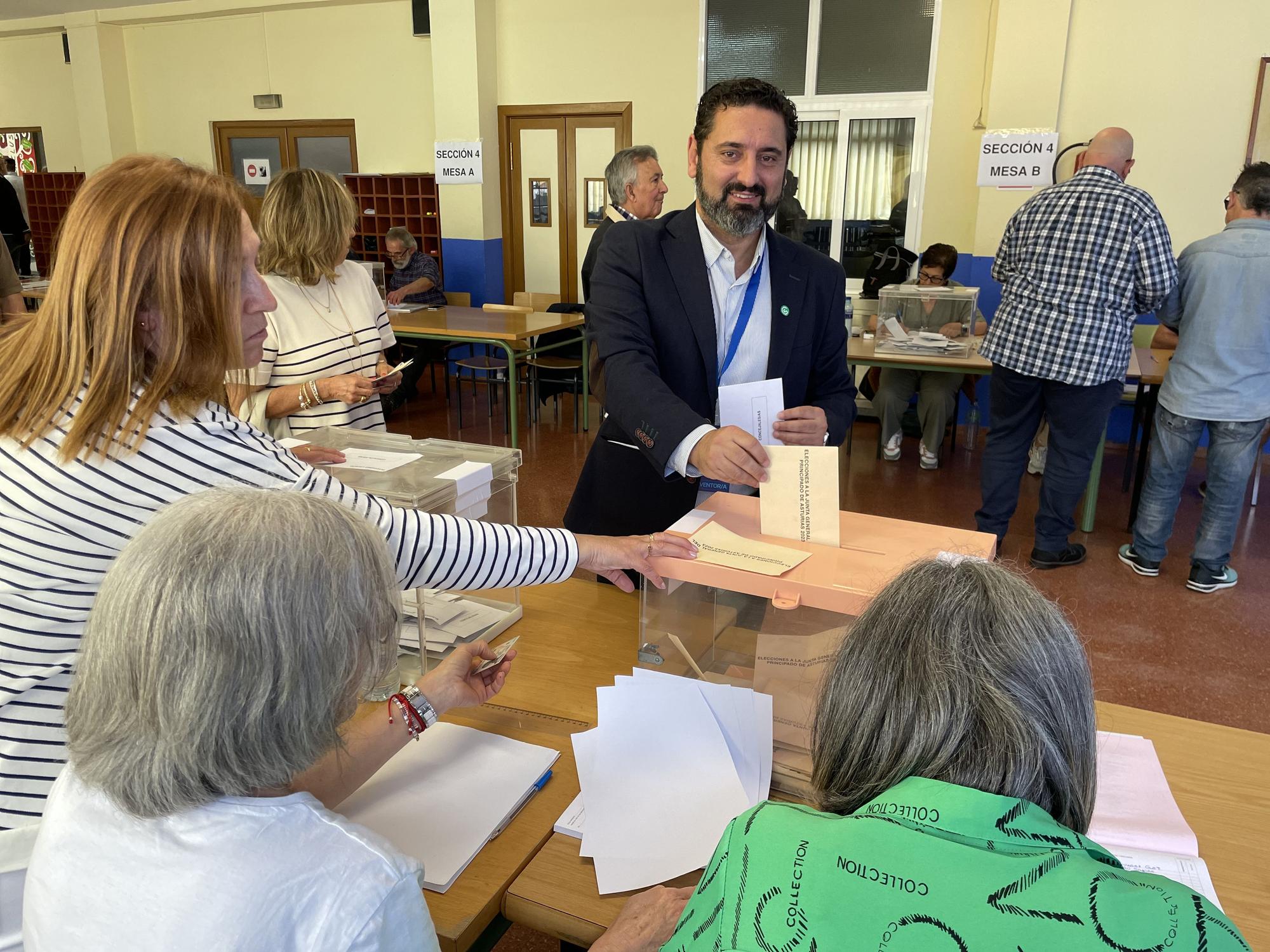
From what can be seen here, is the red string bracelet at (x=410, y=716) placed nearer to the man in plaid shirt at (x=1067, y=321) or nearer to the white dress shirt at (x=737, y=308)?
the white dress shirt at (x=737, y=308)

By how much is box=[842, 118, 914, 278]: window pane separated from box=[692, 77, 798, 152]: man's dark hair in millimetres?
5355

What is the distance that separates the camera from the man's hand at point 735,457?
139cm

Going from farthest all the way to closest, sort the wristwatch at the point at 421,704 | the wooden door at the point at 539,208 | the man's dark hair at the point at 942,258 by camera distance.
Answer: the wooden door at the point at 539,208, the man's dark hair at the point at 942,258, the wristwatch at the point at 421,704

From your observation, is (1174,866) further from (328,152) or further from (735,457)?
(328,152)

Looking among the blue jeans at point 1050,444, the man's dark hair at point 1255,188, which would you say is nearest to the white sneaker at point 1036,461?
the blue jeans at point 1050,444

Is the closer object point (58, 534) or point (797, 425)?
point (58, 534)

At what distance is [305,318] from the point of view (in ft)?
8.11

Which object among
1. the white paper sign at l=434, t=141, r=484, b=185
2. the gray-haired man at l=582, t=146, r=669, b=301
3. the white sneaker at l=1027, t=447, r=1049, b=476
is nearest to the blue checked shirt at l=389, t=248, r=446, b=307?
the white paper sign at l=434, t=141, r=484, b=185

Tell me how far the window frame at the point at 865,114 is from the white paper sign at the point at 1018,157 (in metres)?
0.62

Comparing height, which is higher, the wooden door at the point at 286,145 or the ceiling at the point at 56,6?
the ceiling at the point at 56,6

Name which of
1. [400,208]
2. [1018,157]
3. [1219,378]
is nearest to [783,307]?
[1219,378]

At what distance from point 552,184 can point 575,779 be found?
7461 mm

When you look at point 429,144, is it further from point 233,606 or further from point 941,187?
point 233,606

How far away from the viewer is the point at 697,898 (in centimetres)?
82
